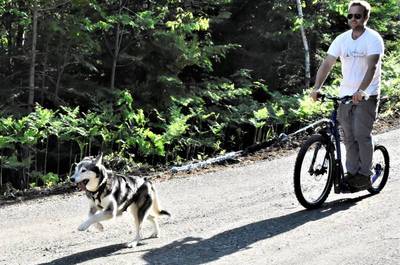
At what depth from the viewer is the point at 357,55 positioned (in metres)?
7.09

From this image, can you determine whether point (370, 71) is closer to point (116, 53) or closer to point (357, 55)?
point (357, 55)

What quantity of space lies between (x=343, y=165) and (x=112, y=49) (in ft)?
21.7

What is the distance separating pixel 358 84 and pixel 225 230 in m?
2.42

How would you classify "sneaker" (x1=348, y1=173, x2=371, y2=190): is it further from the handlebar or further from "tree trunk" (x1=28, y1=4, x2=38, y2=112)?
"tree trunk" (x1=28, y1=4, x2=38, y2=112)

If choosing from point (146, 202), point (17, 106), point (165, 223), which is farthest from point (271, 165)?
point (17, 106)

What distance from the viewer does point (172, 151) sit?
38.4 ft

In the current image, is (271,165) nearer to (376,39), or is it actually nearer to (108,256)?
(376,39)

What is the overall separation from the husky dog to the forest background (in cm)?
389

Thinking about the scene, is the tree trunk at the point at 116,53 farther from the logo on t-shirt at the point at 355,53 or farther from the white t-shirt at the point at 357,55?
the logo on t-shirt at the point at 355,53

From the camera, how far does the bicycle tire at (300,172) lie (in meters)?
7.09

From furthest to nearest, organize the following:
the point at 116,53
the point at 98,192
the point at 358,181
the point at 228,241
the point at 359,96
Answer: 1. the point at 116,53
2. the point at 358,181
3. the point at 359,96
4. the point at 228,241
5. the point at 98,192

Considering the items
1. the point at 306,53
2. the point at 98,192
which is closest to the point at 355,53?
the point at 98,192

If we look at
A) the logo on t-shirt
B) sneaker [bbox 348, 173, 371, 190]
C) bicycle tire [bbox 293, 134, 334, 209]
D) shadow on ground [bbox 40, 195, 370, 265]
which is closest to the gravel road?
shadow on ground [bbox 40, 195, 370, 265]

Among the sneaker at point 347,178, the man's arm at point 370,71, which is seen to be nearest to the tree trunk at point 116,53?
the sneaker at point 347,178
